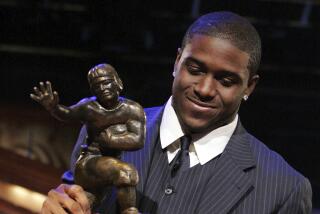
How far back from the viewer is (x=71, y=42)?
2891 millimetres

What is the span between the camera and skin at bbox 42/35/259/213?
41.4 inches

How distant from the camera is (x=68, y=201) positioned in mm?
958

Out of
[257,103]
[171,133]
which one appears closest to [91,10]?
[257,103]

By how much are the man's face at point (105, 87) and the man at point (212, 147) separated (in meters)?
0.20

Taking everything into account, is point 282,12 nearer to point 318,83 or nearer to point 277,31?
point 277,31

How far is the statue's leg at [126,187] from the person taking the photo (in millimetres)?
904

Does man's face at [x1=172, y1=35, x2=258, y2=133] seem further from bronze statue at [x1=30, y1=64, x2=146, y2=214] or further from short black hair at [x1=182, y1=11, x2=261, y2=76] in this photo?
bronze statue at [x1=30, y1=64, x2=146, y2=214]

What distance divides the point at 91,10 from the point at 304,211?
185cm

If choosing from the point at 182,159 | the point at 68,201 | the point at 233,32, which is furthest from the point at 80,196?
the point at 233,32

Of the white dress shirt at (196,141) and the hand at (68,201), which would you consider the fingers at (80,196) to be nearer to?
the hand at (68,201)

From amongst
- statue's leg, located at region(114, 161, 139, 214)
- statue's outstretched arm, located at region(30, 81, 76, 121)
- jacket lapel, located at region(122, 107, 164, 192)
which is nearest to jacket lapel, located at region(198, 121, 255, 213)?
jacket lapel, located at region(122, 107, 164, 192)

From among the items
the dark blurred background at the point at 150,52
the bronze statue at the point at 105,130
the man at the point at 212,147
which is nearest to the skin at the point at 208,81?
the man at the point at 212,147

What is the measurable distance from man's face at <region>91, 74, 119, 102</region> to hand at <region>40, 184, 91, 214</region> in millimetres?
159

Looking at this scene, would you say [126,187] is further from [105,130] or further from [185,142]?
[185,142]
